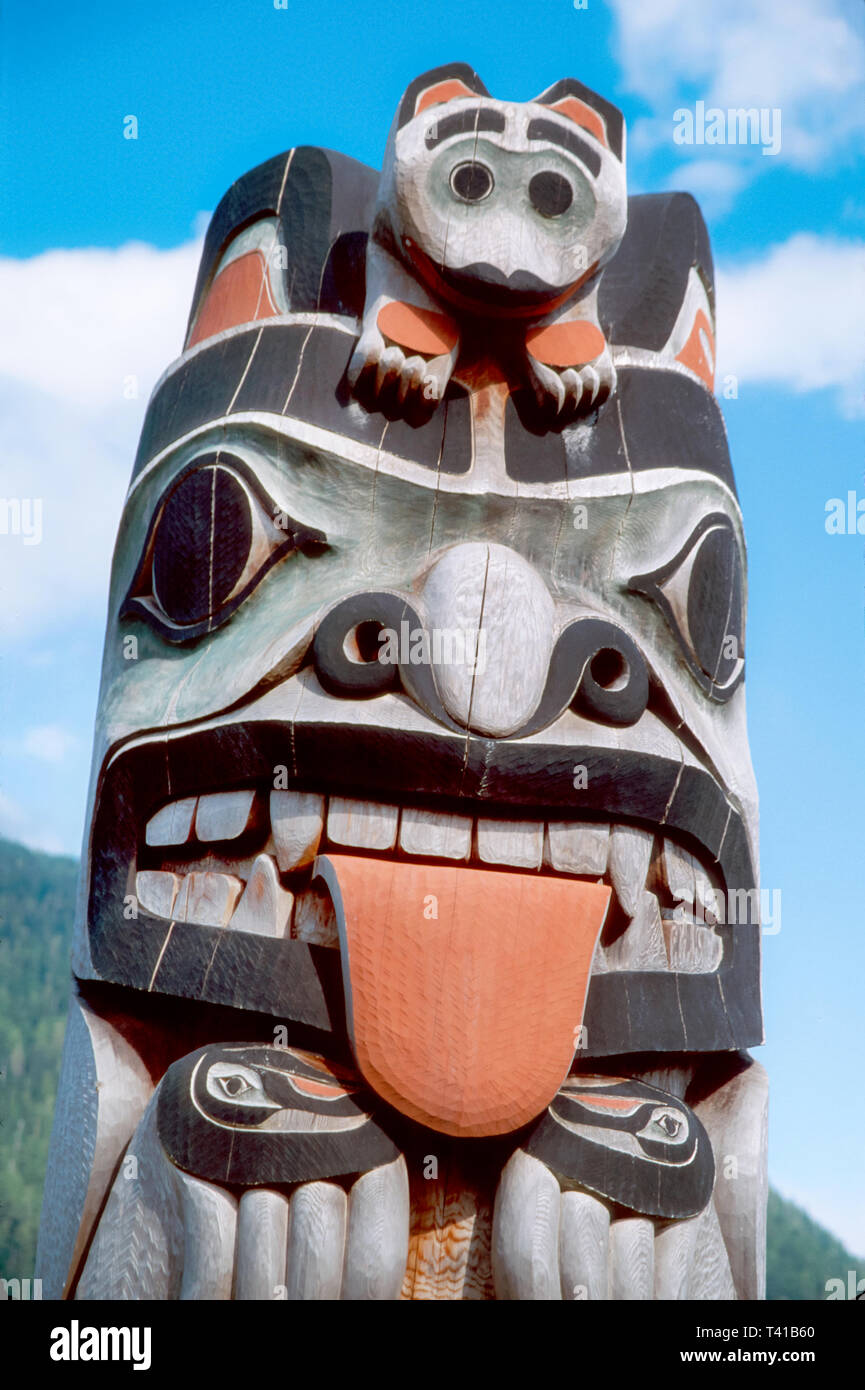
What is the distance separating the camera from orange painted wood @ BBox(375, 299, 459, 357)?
11.5 feet

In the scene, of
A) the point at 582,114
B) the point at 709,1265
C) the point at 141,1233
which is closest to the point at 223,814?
the point at 141,1233

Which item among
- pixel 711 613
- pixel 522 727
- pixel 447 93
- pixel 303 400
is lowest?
pixel 522 727

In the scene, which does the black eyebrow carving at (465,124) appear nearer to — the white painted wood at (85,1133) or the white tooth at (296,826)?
the white tooth at (296,826)

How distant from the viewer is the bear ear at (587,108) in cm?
375

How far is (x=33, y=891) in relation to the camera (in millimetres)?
27203

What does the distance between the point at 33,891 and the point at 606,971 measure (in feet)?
83.3

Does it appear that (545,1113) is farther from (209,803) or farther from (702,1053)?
(209,803)

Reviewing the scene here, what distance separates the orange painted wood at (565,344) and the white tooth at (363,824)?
46.5 inches

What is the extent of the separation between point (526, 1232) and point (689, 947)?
0.75 meters

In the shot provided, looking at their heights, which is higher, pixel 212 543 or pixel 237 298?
pixel 237 298

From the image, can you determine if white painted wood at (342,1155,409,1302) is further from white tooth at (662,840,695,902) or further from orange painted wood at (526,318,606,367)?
orange painted wood at (526,318,606,367)

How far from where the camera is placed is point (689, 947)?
327 centimetres

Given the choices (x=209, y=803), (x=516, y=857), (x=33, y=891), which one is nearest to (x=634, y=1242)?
(x=516, y=857)

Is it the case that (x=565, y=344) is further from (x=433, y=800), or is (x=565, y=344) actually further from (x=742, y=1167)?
(x=742, y=1167)
